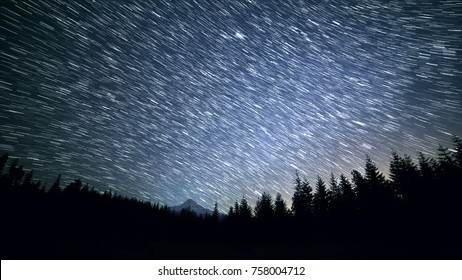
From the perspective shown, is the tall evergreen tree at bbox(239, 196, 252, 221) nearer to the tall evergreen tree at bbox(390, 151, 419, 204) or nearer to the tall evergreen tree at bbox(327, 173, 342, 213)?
the tall evergreen tree at bbox(327, 173, 342, 213)

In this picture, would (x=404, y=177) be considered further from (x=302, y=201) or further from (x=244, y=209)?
(x=244, y=209)

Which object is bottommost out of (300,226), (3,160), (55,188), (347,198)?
(300,226)

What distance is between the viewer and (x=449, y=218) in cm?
2925

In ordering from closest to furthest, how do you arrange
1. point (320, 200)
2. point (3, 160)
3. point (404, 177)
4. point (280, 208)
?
point (404, 177)
point (320, 200)
point (280, 208)
point (3, 160)

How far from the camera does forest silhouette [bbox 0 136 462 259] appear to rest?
23.9 m

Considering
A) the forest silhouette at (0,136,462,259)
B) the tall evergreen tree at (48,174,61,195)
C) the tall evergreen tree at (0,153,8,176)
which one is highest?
the tall evergreen tree at (0,153,8,176)

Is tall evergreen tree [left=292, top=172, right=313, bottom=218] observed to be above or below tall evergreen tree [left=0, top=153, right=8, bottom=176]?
below

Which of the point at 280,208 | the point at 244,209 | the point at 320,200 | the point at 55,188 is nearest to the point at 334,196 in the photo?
the point at 320,200

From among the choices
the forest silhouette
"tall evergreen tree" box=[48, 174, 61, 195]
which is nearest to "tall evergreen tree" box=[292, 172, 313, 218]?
the forest silhouette

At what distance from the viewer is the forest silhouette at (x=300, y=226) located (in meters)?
23.9

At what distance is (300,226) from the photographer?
42656mm

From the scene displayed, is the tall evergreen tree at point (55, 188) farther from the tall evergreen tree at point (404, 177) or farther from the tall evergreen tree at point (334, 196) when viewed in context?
the tall evergreen tree at point (404, 177)
